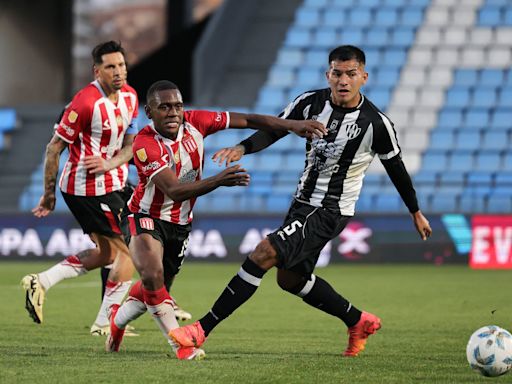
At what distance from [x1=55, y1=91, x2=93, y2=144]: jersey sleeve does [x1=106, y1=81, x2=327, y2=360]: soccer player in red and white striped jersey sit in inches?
54.4

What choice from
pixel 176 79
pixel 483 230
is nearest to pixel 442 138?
pixel 483 230

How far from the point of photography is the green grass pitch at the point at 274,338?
18.5ft

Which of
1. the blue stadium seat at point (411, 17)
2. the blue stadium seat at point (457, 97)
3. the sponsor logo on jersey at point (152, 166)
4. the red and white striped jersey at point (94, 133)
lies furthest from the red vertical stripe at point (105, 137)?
the blue stadium seat at point (411, 17)

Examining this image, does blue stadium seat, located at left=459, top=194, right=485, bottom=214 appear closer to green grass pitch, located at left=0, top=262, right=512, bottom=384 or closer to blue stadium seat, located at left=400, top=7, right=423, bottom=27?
green grass pitch, located at left=0, top=262, right=512, bottom=384

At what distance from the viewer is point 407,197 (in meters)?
7.11

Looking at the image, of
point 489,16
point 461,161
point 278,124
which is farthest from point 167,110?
point 489,16

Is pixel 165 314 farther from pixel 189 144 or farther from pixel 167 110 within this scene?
pixel 167 110

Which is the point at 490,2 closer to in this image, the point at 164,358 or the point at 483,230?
the point at 483,230

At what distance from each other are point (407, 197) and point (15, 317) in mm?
3945

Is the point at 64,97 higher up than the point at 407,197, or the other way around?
the point at 64,97

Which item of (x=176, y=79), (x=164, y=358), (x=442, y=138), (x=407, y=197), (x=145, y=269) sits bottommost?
(x=164, y=358)

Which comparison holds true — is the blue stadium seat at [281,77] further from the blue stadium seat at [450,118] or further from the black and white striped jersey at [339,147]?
the black and white striped jersey at [339,147]

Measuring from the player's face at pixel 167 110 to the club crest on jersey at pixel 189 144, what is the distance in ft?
0.34

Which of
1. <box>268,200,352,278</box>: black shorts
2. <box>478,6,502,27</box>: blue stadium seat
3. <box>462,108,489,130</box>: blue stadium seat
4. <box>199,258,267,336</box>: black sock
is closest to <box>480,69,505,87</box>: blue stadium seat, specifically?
<box>462,108,489,130</box>: blue stadium seat
